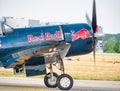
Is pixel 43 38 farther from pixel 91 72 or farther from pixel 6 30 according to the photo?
pixel 91 72

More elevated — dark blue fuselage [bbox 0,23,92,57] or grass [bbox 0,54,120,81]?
dark blue fuselage [bbox 0,23,92,57]

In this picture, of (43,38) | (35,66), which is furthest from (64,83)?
(43,38)

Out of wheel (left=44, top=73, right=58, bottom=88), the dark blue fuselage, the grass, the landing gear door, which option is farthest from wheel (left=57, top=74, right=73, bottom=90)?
the grass

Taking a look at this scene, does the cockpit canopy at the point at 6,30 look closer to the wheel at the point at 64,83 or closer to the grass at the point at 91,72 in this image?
the wheel at the point at 64,83

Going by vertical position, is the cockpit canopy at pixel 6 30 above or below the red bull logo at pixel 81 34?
above

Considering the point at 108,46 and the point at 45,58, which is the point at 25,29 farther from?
the point at 108,46

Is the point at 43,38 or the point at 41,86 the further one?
the point at 41,86

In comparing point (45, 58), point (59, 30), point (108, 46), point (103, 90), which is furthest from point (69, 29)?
A: point (108, 46)

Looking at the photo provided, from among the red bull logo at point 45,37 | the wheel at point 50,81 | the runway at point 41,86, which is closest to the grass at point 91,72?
the runway at point 41,86

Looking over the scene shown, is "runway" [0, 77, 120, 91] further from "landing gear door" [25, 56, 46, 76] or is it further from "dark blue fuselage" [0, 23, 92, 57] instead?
"dark blue fuselage" [0, 23, 92, 57]

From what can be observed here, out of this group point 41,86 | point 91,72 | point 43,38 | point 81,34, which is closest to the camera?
point 43,38

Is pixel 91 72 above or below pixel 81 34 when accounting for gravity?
below

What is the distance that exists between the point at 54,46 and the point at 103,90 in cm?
321

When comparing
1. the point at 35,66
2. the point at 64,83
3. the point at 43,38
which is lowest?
the point at 64,83
